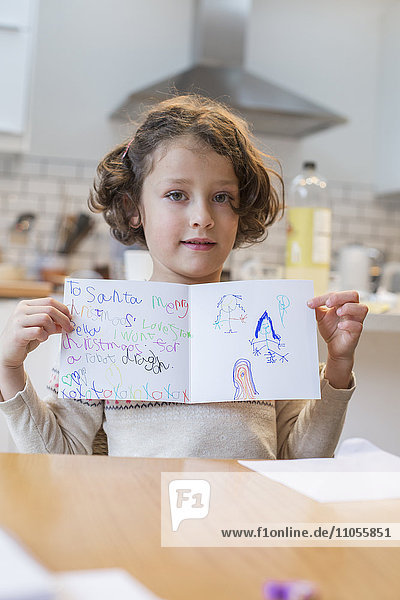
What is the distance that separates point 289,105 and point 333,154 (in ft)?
1.95

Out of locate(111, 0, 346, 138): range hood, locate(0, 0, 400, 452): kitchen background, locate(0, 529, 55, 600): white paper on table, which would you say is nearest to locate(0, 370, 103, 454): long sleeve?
locate(0, 529, 55, 600): white paper on table

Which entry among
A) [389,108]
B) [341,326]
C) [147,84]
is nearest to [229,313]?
[341,326]

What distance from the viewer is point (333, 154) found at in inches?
144

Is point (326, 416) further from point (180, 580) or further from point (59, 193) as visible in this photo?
point (59, 193)

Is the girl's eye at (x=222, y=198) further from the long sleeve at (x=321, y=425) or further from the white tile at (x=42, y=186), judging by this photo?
the white tile at (x=42, y=186)

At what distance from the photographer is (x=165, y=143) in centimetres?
118

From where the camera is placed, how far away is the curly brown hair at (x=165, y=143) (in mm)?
1182

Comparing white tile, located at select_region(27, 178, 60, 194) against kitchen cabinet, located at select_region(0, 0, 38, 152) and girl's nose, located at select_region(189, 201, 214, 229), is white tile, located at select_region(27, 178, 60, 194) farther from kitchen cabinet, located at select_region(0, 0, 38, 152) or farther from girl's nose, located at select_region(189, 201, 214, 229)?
girl's nose, located at select_region(189, 201, 214, 229)

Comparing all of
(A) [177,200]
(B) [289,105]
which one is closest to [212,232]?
(A) [177,200]

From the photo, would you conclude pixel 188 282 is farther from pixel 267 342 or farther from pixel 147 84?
pixel 147 84

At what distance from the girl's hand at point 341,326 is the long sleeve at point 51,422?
35cm

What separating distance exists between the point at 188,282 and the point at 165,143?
0.23 meters

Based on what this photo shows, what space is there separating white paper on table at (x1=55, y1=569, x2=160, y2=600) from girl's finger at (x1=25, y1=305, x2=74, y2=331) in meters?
0.50

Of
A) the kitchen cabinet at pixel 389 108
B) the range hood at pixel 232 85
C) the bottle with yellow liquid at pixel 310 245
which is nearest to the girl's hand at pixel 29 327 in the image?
the bottle with yellow liquid at pixel 310 245
